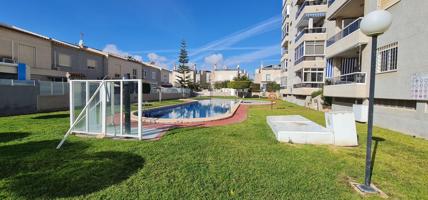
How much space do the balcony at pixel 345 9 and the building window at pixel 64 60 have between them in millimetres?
30165

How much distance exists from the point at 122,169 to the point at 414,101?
11.8m

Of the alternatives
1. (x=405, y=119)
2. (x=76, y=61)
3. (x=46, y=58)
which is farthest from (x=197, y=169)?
(x=76, y=61)

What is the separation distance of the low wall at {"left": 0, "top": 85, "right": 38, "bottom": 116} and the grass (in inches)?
371

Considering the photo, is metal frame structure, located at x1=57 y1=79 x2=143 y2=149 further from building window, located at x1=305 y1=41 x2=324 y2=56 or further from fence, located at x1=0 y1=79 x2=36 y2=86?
building window, located at x1=305 y1=41 x2=324 y2=56

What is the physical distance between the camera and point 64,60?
28.9m

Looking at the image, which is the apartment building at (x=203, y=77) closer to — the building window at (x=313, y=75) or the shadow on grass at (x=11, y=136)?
the building window at (x=313, y=75)

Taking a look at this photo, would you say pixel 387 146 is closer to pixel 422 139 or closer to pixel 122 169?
pixel 422 139

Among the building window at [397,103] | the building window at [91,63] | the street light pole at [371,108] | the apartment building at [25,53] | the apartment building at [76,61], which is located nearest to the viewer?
the street light pole at [371,108]

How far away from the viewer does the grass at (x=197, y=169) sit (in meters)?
4.14

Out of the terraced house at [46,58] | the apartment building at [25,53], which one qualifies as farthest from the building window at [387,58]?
the apartment building at [25,53]

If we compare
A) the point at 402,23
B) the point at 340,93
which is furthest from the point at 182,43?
the point at 402,23

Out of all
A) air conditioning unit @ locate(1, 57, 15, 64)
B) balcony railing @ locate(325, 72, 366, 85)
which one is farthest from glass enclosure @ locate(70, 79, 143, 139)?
air conditioning unit @ locate(1, 57, 15, 64)

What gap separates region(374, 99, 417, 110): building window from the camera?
396 inches

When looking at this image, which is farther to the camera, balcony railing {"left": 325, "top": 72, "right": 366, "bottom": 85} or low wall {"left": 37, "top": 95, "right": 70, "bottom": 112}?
low wall {"left": 37, "top": 95, "right": 70, "bottom": 112}
